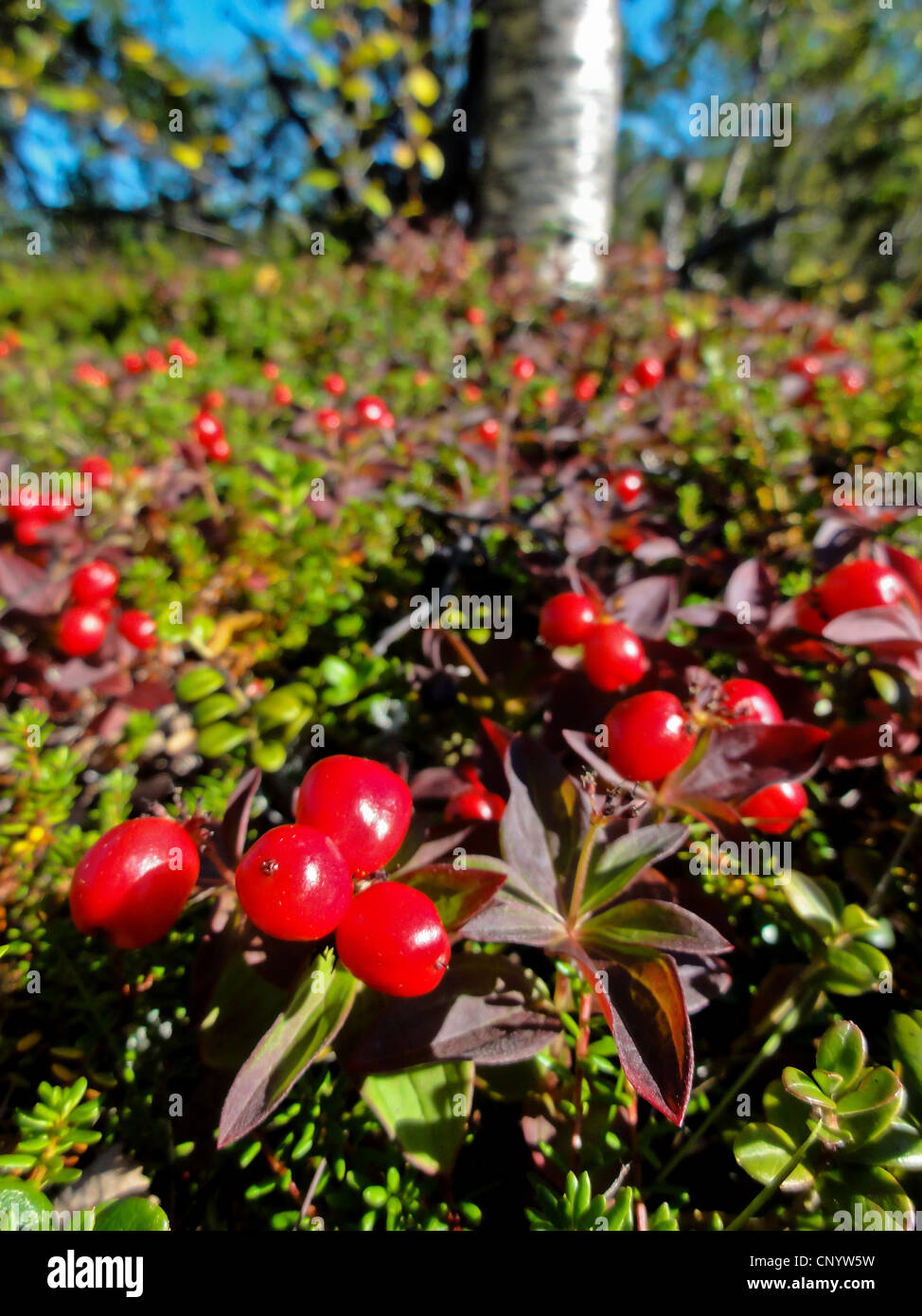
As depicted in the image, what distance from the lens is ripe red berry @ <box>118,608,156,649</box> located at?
4.46 feet

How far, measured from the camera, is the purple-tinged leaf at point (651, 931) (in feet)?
2.36

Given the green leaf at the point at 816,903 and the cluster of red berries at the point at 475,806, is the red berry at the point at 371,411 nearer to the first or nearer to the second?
the cluster of red berries at the point at 475,806

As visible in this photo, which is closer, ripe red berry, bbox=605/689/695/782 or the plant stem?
the plant stem

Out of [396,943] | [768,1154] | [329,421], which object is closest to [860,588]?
[768,1154]

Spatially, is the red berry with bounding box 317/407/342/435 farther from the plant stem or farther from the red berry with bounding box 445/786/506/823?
the plant stem

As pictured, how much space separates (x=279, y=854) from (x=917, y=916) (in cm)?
100

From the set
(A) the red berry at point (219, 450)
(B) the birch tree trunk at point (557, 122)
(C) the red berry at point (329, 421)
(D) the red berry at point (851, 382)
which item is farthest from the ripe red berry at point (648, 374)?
(B) the birch tree trunk at point (557, 122)

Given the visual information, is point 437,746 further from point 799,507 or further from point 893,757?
point 799,507

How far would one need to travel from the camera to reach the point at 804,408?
8.24ft

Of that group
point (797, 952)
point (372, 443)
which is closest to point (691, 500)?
point (372, 443)

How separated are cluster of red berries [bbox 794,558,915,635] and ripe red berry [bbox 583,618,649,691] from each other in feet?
1.10

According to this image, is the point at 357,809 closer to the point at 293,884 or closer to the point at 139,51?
the point at 293,884

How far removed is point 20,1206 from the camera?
597mm

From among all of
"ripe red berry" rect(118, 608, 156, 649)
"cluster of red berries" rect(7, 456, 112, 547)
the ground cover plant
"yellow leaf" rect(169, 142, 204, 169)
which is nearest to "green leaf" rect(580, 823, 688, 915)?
the ground cover plant
